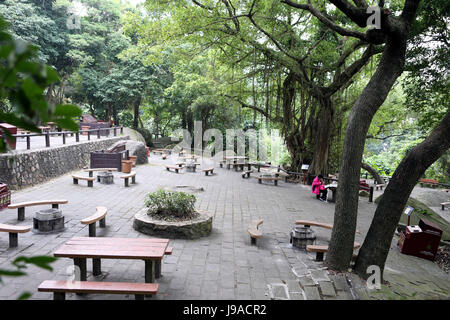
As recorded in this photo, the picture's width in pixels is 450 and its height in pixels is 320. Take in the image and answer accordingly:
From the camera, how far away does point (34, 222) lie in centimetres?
621

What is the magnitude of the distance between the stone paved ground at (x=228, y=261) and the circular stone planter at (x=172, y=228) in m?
0.20

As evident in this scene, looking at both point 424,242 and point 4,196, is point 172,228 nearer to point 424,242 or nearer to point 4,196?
point 4,196

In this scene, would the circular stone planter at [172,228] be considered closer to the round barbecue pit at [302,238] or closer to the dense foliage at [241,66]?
the round barbecue pit at [302,238]

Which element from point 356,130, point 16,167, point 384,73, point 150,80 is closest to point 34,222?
point 16,167

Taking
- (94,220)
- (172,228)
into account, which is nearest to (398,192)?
(172,228)

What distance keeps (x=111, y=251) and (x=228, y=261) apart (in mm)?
A: 2061

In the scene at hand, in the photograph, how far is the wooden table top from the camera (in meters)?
3.90

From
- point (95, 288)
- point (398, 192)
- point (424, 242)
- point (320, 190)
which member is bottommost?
point (424, 242)

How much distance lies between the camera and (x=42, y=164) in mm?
10969

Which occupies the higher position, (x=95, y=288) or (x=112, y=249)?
(x=112, y=249)

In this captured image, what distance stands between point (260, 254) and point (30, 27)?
64.3 feet

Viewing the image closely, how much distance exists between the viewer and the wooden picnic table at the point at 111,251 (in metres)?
3.91

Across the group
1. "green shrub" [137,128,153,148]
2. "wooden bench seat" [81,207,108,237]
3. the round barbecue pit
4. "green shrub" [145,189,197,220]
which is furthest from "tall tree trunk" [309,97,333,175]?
"green shrub" [137,128,153,148]
